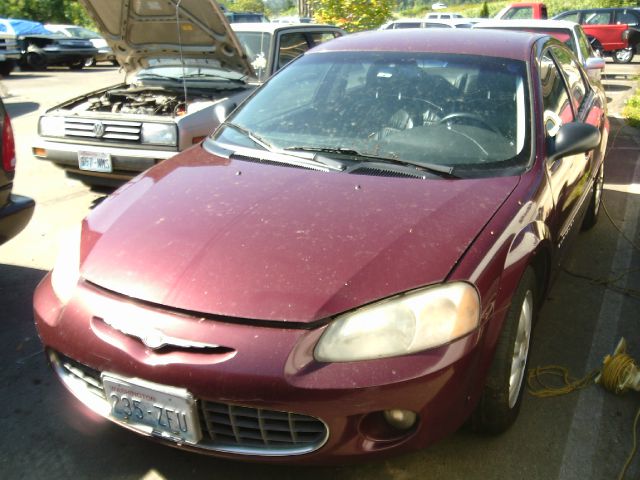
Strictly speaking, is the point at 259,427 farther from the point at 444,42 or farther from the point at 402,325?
the point at 444,42

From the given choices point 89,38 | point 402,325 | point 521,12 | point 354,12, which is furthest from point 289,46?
point 89,38

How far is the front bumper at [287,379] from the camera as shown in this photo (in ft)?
5.95

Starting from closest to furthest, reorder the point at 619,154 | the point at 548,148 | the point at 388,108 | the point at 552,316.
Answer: the point at 548,148 → the point at 388,108 → the point at 552,316 → the point at 619,154

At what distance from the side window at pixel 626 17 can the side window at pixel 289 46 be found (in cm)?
1591

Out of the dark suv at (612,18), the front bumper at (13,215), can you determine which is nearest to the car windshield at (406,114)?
the front bumper at (13,215)

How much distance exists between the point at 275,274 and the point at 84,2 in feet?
14.7

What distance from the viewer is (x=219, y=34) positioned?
552cm

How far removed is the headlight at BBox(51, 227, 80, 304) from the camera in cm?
222

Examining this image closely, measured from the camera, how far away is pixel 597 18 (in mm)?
18828

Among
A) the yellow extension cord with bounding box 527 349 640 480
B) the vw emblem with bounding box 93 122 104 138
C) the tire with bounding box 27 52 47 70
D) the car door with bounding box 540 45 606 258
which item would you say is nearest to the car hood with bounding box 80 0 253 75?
the vw emblem with bounding box 93 122 104 138

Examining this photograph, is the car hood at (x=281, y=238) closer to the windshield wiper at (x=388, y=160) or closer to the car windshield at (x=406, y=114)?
the windshield wiper at (x=388, y=160)

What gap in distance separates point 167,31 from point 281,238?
14.1ft

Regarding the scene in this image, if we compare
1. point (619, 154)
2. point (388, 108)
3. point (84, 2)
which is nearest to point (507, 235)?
point (388, 108)

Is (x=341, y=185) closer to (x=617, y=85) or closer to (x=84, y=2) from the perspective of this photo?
(x=84, y=2)
